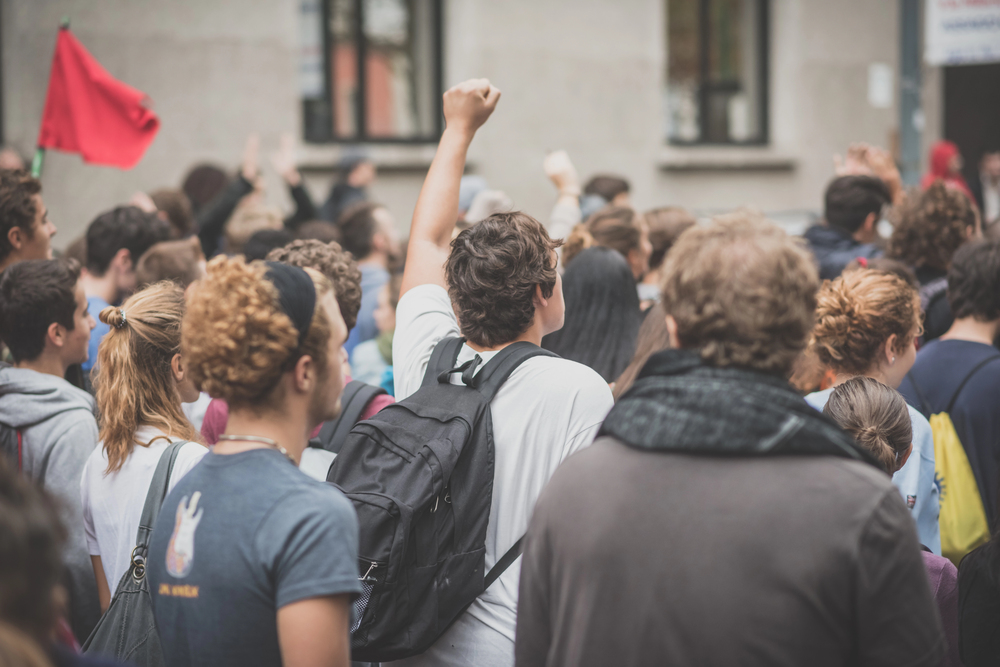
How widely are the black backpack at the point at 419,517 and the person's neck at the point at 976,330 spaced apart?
2.51m

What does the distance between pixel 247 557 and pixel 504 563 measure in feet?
2.53

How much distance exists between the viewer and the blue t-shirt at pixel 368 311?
5.05m

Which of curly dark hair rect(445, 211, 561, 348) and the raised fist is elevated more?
the raised fist

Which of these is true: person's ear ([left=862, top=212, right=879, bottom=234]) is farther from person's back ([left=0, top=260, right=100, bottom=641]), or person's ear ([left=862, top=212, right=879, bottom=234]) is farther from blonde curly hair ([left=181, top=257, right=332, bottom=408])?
blonde curly hair ([left=181, top=257, right=332, bottom=408])

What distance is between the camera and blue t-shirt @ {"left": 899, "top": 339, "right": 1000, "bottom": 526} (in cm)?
358

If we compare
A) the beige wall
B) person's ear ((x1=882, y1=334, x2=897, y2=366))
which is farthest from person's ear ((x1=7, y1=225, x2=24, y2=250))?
the beige wall

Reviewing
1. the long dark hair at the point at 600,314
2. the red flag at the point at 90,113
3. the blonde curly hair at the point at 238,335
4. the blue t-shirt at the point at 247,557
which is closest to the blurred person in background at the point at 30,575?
the blue t-shirt at the point at 247,557

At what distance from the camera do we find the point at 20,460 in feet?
10.0

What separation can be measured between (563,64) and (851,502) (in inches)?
384

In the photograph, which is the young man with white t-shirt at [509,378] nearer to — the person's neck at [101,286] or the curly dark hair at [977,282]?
the curly dark hair at [977,282]

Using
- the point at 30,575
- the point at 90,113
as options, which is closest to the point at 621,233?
the point at 90,113

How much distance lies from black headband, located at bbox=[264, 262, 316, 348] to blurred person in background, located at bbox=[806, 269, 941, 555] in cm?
190

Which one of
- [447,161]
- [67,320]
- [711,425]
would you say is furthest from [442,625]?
[67,320]

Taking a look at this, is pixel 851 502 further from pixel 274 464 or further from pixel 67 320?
pixel 67 320
